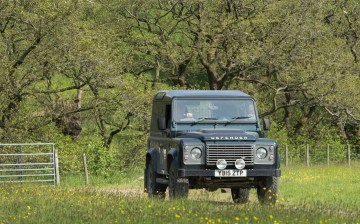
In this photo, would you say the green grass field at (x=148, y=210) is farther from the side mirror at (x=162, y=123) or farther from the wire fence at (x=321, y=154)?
the wire fence at (x=321, y=154)

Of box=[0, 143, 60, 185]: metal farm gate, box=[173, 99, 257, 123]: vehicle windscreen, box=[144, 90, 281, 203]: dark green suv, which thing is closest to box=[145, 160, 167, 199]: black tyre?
box=[144, 90, 281, 203]: dark green suv

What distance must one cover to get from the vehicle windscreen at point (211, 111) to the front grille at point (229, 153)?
134 centimetres

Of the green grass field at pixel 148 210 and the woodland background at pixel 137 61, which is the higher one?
the woodland background at pixel 137 61

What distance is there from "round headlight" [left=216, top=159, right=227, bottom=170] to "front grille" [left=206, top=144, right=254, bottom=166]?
7 centimetres

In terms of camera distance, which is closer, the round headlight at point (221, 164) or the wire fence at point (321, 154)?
Result: the round headlight at point (221, 164)

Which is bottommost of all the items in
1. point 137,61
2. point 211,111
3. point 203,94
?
point 211,111

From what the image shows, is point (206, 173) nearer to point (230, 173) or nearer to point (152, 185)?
point (230, 173)

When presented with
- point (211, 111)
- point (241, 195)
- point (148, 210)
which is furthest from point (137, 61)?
point (148, 210)

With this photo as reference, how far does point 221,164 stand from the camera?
752 inches

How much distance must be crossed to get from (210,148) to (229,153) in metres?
0.41

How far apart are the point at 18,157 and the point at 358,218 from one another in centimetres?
1904

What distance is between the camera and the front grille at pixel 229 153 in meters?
19.1

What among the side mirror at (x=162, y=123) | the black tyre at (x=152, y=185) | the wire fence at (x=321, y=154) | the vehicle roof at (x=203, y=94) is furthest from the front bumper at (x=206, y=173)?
the wire fence at (x=321, y=154)

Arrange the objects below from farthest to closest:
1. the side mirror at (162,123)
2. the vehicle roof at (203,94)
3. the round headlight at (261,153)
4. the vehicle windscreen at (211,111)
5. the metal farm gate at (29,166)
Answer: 1. the metal farm gate at (29,166)
2. the vehicle roof at (203,94)
3. the vehicle windscreen at (211,111)
4. the side mirror at (162,123)
5. the round headlight at (261,153)
